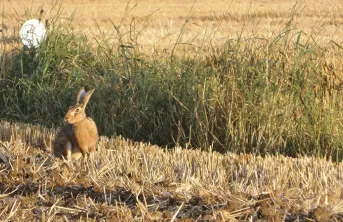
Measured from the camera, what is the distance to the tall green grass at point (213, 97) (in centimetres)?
673

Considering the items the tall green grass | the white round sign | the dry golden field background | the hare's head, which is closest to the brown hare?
the hare's head

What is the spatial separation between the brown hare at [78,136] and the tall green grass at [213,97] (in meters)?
1.57

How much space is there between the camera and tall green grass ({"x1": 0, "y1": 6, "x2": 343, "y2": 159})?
6.73 meters

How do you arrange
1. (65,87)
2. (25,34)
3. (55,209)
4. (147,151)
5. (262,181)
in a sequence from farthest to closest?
(25,34) → (65,87) → (147,151) → (262,181) → (55,209)

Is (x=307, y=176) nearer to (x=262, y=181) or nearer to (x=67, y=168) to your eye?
(x=262, y=181)

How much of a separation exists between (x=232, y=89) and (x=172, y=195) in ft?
8.78

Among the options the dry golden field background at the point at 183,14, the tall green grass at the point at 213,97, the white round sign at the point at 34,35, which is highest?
the white round sign at the point at 34,35

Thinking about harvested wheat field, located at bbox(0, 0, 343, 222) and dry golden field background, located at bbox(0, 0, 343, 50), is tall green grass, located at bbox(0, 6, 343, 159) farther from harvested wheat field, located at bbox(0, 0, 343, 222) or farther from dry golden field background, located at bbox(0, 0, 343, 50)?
dry golden field background, located at bbox(0, 0, 343, 50)

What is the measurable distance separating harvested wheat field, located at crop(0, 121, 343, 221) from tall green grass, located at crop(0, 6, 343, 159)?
122cm

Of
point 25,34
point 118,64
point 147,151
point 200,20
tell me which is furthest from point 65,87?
point 200,20

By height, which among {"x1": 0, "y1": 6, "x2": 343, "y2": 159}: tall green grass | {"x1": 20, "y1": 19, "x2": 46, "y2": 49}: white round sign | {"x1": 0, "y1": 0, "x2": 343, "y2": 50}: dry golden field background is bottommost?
{"x1": 0, "y1": 0, "x2": 343, "y2": 50}: dry golden field background

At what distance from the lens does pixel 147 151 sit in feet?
A: 18.9

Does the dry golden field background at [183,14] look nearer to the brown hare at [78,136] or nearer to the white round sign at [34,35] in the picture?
the white round sign at [34,35]

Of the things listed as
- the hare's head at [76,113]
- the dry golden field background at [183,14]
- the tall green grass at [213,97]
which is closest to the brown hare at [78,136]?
the hare's head at [76,113]
